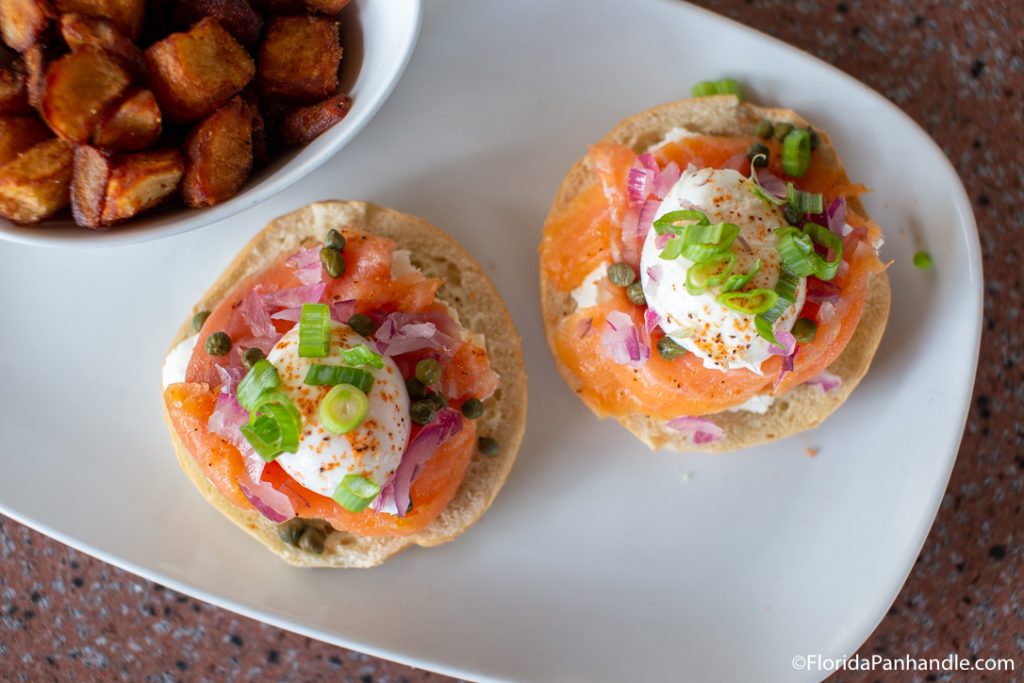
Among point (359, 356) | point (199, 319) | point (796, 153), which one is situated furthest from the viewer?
point (796, 153)

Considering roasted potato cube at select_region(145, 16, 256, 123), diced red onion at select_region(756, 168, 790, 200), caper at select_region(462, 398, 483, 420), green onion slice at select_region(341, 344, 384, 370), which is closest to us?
roasted potato cube at select_region(145, 16, 256, 123)

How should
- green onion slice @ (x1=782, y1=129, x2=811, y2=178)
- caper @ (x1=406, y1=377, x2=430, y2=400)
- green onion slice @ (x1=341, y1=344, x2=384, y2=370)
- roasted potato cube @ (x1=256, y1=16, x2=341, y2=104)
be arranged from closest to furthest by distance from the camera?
roasted potato cube @ (x1=256, y1=16, x2=341, y2=104), green onion slice @ (x1=341, y1=344, x2=384, y2=370), caper @ (x1=406, y1=377, x2=430, y2=400), green onion slice @ (x1=782, y1=129, x2=811, y2=178)

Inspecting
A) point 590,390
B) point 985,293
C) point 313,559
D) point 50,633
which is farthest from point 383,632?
point 985,293

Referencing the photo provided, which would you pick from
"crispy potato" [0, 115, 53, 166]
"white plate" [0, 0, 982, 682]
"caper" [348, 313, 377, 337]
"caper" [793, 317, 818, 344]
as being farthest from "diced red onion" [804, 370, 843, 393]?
"crispy potato" [0, 115, 53, 166]

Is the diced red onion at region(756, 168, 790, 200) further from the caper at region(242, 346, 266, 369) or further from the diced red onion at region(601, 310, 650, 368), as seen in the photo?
the caper at region(242, 346, 266, 369)

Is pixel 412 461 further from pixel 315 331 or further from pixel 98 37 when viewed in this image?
pixel 98 37

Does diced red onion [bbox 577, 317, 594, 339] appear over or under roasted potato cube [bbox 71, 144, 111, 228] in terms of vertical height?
under

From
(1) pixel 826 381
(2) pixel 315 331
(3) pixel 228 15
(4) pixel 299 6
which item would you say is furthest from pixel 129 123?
(1) pixel 826 381
